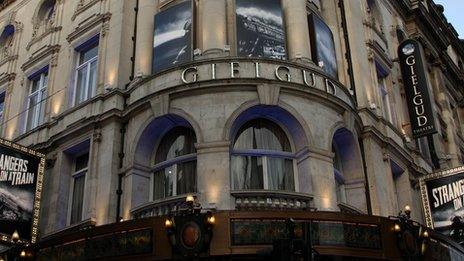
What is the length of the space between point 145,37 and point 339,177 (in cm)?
781

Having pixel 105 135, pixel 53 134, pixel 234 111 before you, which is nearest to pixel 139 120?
pixel 105 135

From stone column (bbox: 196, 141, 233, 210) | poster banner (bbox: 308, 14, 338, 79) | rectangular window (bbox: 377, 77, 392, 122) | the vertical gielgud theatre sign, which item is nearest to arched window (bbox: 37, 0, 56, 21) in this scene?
poster banner (bbox: 308, 14, 338, 79)

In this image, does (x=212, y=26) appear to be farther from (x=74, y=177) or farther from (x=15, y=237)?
(x=15, y=237)

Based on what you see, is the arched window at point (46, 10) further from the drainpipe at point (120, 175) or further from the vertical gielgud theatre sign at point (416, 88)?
the vertical gielgud theatre sign at point (416, 88)

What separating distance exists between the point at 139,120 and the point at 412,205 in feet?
35.7

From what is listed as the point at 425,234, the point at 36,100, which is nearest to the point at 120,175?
the point at 36,100

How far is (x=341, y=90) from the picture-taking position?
61.7ft

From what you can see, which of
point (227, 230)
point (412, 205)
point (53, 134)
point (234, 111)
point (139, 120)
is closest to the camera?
point (227, 230)

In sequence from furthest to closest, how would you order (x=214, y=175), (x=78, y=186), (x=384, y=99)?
(x=384, y=99) → (x=78, y=186) → (x=214, y=175)

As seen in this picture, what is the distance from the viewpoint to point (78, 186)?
19.9 m

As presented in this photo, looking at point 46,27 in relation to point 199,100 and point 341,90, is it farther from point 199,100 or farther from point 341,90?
point 341,90

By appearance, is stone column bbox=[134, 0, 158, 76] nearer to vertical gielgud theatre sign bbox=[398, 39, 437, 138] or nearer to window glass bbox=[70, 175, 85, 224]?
window glass bbox=[70, 175, 85, 224]

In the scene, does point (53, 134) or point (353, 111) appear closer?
point (353, 111)

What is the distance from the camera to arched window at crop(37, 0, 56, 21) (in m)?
26.5
